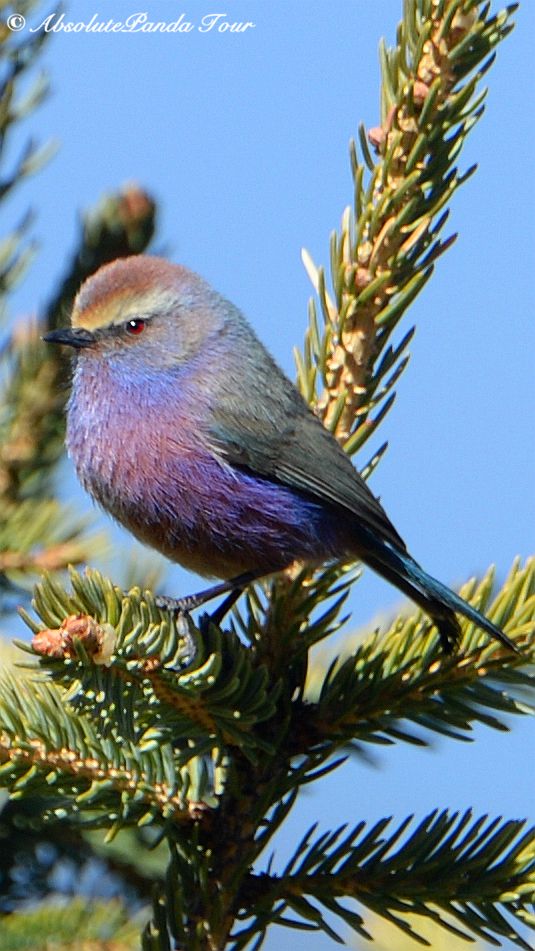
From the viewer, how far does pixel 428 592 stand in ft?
7.01

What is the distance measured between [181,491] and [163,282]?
593 mm

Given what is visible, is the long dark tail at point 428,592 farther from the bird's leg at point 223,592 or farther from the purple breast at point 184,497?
the bird's leg at point 223,592

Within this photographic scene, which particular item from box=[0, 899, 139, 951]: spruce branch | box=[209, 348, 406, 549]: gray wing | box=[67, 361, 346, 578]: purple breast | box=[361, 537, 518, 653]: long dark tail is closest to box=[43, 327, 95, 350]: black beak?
box=[67, 361, 346, 578]: purple breast

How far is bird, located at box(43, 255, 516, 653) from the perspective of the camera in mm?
2539

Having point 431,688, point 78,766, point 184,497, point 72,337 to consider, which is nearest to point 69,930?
point 78,766

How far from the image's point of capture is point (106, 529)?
2119mm

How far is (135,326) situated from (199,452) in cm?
47

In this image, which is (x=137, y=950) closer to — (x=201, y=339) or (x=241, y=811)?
(x=241, y=811)

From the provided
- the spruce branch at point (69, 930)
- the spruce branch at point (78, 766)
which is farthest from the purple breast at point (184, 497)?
the spruce branch at point (69, 930)

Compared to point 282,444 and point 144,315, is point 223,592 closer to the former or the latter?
point 282,444

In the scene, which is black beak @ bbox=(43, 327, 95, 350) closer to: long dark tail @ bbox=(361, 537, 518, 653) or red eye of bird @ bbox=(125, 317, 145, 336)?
red eye of bird @ bbox=(125, 317, 145, 336)

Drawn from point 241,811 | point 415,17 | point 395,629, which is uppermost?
point 415,17

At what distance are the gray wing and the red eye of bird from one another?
0.28 meters

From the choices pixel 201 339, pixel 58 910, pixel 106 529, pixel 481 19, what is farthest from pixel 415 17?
pixel 58 910
